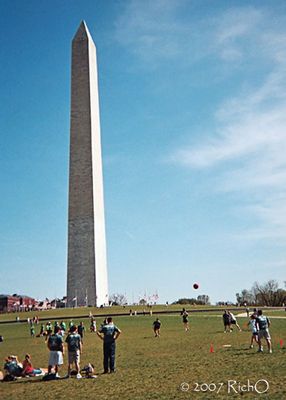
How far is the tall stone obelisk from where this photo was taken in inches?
2324

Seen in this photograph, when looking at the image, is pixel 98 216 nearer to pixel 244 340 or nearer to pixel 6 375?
pixel 244 340

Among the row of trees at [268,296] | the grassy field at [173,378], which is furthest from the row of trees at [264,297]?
the grassy field at [173,378]

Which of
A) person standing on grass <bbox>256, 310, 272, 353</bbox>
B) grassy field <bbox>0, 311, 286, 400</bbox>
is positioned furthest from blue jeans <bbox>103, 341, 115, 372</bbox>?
person standing on grass <bbox>256, 310, 272, 353</bbox>

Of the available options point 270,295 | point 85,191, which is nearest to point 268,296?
point 270,295

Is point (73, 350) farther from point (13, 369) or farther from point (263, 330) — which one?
point (263, 330)

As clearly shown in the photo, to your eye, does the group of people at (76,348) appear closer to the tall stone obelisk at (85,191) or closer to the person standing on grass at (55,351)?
the person standing on grass at (55,351)

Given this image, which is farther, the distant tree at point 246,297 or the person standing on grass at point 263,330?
the distant tree at point 246,297

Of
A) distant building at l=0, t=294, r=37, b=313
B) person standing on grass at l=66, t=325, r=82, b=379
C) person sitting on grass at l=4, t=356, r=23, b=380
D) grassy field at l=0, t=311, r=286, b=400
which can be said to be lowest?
grassy field at l=0, t=311, r=286, b=400

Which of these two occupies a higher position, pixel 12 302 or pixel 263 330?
pixel 12 302

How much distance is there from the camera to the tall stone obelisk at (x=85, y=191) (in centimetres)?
5903

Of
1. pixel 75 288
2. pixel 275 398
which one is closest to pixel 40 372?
pixel 275 398

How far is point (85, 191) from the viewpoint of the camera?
6009 cm

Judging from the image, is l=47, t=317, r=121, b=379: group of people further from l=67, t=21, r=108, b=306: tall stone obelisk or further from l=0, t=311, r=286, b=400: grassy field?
l=67, t=21, r=108, b=306: tall stone obelisk

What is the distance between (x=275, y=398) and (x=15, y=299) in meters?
120
